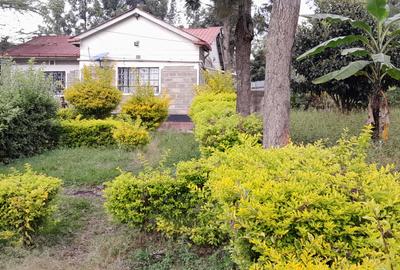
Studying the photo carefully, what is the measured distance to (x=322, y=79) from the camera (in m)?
7.58

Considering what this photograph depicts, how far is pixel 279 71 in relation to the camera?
6980 mm

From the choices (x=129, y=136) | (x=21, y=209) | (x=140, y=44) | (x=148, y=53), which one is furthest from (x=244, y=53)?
(x=140, y=44)

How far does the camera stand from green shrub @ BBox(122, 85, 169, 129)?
15.9 m

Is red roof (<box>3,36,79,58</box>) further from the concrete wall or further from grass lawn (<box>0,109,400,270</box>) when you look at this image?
grass lawn (<box>0,109,400,270</box>)

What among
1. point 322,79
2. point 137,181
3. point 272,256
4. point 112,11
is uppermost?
point 112,11

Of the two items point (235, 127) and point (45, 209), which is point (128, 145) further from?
point (45, 209)

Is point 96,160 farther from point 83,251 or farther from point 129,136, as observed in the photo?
point 83,251

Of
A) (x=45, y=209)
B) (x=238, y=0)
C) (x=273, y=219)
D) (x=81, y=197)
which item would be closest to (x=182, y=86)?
(x=238, y=0)

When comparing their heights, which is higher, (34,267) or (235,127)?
(235,127)

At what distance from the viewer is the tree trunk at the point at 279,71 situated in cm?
688

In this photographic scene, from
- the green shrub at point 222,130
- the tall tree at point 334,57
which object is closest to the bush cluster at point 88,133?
the tall tree at point 334,57

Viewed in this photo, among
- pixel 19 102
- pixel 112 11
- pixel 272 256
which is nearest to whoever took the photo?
pixel 272 256

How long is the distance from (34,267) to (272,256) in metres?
3.65

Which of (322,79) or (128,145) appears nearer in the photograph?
(322,79)
